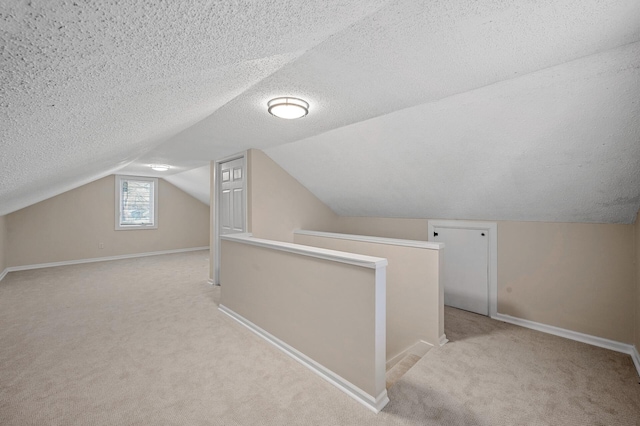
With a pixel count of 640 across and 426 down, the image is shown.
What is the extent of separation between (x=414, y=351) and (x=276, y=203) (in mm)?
2434

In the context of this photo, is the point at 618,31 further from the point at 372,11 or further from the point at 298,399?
the point at 298,399

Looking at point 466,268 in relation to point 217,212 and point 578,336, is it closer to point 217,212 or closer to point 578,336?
point 578,336

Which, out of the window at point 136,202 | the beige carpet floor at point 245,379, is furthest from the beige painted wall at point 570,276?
the window at point 136,202

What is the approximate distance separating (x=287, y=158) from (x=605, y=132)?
2945mm

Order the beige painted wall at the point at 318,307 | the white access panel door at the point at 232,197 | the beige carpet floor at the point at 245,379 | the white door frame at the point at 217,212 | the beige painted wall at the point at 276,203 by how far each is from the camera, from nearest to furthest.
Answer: the beige carpet floor at the point at 245,379 < the beige painted wall at the point at 318,307 < the beige painted wall at the point at 276,203 < the white access panel door at the point at 232,197 < the white door frame at the point at 217,212

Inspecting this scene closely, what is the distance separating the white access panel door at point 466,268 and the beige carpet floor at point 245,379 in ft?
0.84

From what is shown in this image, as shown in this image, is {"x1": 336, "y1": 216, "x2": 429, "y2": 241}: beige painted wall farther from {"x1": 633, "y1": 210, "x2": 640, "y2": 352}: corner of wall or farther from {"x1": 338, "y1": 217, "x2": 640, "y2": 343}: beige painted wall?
{"x1": 633, "y1": 210, "x2": 640, "y2": 352}: corner of wall

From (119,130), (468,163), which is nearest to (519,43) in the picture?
(468,163)

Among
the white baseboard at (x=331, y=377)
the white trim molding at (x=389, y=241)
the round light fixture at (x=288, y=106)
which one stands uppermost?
the round light fixture at (x=288, y=106)

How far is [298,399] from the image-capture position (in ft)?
5.49

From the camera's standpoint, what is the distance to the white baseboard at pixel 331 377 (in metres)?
1.61

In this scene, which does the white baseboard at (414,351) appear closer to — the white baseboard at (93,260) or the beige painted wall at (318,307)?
the beige painted wall at (318,307)

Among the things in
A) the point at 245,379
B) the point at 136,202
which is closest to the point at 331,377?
the point at 245,379

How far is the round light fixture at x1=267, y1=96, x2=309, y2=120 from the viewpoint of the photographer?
6.63ft
